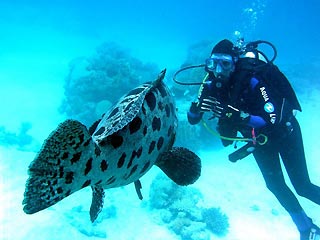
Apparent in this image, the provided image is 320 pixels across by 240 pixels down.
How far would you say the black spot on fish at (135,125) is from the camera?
4.67ft

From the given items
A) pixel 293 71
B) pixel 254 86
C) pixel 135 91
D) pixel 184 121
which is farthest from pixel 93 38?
pixel 135 91

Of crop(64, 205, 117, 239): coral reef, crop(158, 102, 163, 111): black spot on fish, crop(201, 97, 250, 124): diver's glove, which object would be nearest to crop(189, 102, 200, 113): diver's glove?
crop(201, 97, 250, 124): diver's glove

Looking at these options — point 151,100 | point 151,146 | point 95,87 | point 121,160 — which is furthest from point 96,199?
point 95,87

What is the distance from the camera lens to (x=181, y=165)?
212 centimetres

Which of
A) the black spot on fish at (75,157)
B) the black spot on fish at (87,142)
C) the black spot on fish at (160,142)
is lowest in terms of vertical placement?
the black spot on fish at (160,142)

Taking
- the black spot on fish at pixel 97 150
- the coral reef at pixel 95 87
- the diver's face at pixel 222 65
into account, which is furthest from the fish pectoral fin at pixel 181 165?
the coral reef at pixel 95 87

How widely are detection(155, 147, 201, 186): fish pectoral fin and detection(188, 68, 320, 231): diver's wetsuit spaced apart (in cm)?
311

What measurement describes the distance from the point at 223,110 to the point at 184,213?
481 centimetres

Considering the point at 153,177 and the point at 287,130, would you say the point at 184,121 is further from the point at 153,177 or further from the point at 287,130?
the point at 287,130

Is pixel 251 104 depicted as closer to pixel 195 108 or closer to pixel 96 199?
pixel 195 108

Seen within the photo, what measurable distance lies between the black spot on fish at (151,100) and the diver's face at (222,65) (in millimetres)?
3994

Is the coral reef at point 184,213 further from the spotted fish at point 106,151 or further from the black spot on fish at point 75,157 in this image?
the black spot on fish at point 75,157

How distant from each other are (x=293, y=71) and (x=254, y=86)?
19702mm

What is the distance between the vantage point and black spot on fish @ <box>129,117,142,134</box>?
1424 millimetres
